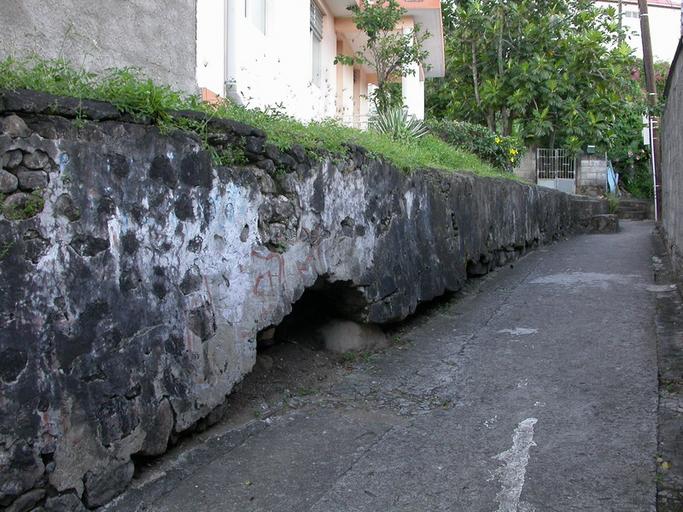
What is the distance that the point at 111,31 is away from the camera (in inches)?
212

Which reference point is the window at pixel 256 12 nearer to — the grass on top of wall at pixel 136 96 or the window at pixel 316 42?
the window at pixel 316 42

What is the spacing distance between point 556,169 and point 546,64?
3.71 metres

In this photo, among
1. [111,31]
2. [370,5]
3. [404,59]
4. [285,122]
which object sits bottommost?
[285,122]

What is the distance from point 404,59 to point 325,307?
7.52 meters

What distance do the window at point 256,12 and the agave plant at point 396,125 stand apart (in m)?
2.28

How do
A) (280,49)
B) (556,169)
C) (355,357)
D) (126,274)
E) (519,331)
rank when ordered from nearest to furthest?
(126,274) → (355,357) → (519,331) → (280,49) → (556,169)

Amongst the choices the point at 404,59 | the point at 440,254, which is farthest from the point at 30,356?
the point at 404,59

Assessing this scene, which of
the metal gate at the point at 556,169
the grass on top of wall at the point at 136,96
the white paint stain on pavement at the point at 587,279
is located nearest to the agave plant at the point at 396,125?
the white paint stain on pavement at the point at 587,279

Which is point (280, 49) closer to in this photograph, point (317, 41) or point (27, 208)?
point (317, 41)

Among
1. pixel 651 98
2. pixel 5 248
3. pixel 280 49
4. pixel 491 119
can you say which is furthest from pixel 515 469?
pixel 491 119

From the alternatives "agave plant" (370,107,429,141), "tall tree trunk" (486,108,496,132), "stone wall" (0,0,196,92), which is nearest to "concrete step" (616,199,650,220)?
"tall tree trunk" (486,108,496,132)

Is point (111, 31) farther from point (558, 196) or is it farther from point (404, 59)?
point (558, 196)

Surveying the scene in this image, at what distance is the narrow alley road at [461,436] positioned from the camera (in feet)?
10.2

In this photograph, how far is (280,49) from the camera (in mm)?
9430
